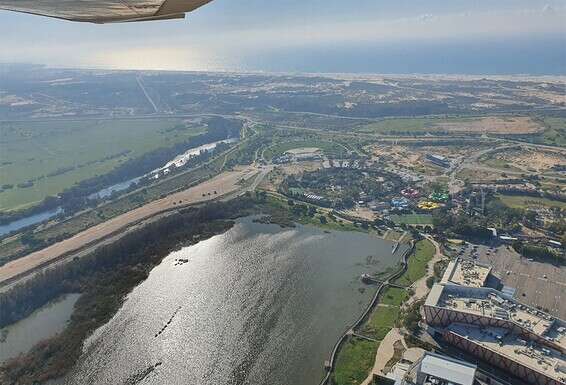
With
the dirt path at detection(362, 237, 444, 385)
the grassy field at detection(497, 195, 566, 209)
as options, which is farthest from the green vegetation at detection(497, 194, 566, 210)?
the dirt path at detection(362, 237, 444, 385)

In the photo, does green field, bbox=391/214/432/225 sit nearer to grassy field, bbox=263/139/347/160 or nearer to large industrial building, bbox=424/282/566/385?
large industrial building, bbox=424/282/566/385

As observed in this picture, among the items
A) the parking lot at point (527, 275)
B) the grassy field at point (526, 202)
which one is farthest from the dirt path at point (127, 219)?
the grassy field at point (526, 202)

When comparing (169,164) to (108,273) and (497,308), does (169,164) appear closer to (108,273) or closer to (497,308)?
(108,273)

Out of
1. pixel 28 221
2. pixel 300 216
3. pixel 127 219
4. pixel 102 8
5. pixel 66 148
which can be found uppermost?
pixel 102 8

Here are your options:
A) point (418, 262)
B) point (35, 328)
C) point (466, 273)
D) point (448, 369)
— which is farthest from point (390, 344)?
point (35, 328)

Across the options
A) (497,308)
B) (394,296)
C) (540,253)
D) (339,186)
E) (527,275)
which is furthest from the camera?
(339,186)

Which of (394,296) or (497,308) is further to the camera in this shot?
(394,296)

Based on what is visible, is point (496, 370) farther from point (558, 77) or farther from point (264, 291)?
point (558, 77)
